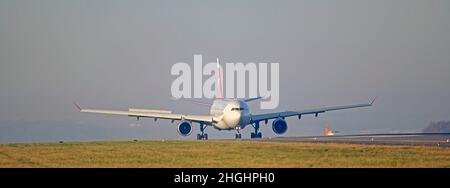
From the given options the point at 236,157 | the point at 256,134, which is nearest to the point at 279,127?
the point at 256,134

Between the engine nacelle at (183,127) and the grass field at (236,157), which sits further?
the engine nacelle at (183,127)

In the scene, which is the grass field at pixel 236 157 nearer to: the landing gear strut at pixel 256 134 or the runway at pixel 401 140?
the runway at pixel 401 140

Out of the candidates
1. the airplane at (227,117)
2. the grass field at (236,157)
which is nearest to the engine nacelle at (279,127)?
the airplane at (227,117)

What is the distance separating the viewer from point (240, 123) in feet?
284

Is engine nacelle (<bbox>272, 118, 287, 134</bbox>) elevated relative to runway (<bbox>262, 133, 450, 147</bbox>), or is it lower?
elevated

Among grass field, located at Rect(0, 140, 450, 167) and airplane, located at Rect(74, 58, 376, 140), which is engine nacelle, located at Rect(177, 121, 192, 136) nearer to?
airplane, located at Rect(74, 58, 376, 140)

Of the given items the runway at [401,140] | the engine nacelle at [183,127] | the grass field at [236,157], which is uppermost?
the engine nacelle at [183,127]

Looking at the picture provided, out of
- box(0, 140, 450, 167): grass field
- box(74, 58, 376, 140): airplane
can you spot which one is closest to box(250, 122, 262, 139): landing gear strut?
box(74, 58, 376, 140): airplane

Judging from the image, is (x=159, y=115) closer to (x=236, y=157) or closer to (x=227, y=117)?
(x=227, y=117)

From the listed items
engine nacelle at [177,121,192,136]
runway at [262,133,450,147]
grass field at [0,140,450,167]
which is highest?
engine nacelle at [177,121,192,136]

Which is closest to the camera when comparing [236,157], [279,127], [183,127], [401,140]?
[236,157]
